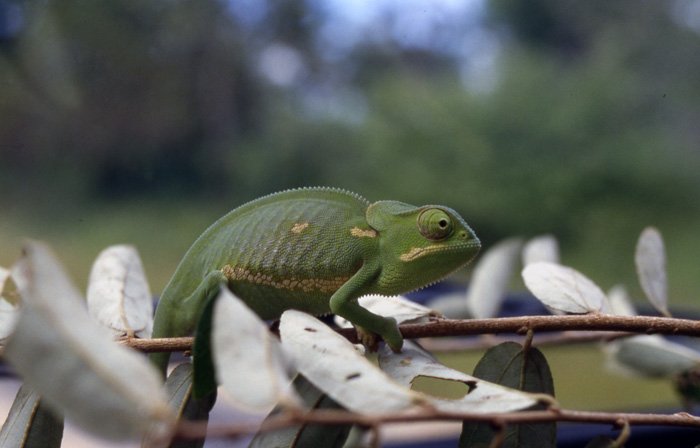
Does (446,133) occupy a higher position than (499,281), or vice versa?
(446,133)

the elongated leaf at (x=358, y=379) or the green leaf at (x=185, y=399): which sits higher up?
the elongated leaf at (x=358, y=379)

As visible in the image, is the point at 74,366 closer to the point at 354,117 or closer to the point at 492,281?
the point at 492,281

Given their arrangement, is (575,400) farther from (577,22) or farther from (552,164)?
(577,22)

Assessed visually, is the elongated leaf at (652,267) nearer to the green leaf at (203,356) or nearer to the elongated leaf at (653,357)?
the elongated leaf at (653,357)

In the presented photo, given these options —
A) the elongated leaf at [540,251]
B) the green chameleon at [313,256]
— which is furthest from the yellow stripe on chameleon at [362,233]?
the elongated leaf at [540,251]

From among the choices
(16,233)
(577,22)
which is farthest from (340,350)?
(577,22)

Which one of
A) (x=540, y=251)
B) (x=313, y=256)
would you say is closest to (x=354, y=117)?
(x=540, y=251)

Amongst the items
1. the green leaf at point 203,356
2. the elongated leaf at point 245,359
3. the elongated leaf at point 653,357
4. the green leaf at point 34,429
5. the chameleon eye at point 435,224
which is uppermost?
the chameleon eye at point 435,224
